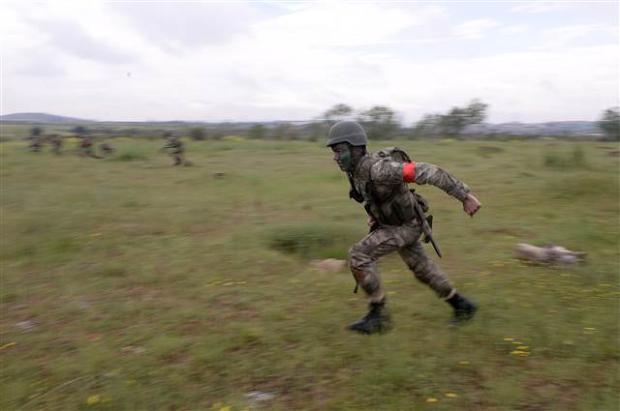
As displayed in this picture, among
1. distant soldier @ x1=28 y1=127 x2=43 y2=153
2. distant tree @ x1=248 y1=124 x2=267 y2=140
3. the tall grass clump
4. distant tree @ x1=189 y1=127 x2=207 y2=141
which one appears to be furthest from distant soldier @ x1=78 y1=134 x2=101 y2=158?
distant tree @ x1=248 y1=124 x2=267 y2=140

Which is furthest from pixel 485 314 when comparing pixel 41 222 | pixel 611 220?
pixel 41 222

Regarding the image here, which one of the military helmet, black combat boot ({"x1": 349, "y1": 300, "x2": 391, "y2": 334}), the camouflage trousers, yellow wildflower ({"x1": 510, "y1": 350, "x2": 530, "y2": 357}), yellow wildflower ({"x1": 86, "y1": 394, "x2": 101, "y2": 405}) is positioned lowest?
yellow wildflower ({"x1": 86, "y1": 394, "x2": 101, "y2": 405})

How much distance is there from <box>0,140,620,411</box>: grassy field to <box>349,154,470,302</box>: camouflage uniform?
1.40ft

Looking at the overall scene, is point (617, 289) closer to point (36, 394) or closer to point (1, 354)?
point (36, 394)

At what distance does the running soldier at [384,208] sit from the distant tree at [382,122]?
37.0 metres

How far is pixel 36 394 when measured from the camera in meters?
3.99

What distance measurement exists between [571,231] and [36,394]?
709 cm

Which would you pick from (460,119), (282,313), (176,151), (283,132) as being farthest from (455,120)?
(282,313)

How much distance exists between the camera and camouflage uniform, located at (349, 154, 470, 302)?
4.24 m

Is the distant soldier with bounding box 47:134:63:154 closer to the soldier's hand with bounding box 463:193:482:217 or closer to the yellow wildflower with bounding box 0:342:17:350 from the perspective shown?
the yellow wildflower with bounding box 0:342:17:350

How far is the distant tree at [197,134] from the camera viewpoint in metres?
39.6

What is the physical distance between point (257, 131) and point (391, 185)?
4068cm

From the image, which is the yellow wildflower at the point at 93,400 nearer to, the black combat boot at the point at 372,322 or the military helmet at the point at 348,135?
the black combat boot at the point at 372,322

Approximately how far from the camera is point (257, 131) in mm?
44375
